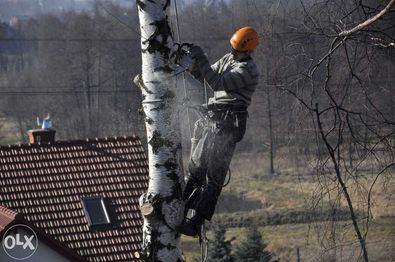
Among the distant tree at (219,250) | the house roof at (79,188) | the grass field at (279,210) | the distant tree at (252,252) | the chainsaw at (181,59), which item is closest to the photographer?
the chainsaw at (181,59)

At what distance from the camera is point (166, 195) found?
247 inches

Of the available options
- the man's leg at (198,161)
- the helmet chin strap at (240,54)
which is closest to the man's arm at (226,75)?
the helmet chin strap at (240,54)

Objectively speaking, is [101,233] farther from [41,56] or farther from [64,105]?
[41,56]

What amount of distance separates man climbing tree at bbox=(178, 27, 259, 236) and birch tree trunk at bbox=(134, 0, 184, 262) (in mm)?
544

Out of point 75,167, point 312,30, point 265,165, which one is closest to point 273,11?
point 312,30

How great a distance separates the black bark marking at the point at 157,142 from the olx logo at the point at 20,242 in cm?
962

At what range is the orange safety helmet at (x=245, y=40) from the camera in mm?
6906

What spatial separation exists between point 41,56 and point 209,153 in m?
62.9

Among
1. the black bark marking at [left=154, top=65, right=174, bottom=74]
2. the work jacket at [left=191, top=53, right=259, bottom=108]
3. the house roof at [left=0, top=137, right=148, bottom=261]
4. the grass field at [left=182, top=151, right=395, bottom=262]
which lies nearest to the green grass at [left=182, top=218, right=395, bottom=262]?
the grass field at [left=182, top=151, right=395, bottom=262]

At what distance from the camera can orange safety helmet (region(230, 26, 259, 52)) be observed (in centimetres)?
691

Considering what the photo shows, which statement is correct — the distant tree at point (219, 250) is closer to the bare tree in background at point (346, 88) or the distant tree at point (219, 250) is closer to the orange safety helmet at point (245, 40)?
the bare tree in background at point (346, 88)

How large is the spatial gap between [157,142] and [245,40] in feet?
3.83

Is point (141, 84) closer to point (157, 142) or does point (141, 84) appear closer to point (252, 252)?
point (157, 142)

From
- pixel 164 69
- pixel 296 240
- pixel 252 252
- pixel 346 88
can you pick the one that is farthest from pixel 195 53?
pixel 296 240
